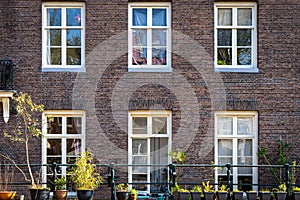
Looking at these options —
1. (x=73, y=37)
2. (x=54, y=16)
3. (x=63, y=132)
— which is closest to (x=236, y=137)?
(x=63, y=132)

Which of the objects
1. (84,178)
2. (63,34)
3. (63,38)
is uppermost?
(63,34)

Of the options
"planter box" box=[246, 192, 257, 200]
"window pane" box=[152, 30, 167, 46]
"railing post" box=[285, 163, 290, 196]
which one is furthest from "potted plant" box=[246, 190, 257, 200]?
"window pane" box=[152, 30, 167, 46]

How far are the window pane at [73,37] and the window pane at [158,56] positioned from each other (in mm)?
1997

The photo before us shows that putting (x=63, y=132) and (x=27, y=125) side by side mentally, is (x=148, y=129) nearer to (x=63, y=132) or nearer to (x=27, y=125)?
(x=63, y=132)

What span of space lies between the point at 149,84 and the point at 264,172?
3.71 m

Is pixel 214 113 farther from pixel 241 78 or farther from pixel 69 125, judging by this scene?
pixel 69 125

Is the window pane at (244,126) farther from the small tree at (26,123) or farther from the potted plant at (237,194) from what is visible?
the small tree at (26,123)

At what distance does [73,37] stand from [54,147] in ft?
9.61

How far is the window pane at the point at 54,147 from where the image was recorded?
50.2ft

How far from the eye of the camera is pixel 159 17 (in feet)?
50.8

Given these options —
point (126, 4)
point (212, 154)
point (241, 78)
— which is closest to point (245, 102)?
point (241, 78)

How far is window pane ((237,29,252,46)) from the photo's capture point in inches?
609

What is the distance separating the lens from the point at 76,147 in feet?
50.3

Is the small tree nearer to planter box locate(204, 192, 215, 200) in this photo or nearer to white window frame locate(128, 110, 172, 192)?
white window frame locate(128, 110, 172, 192)
